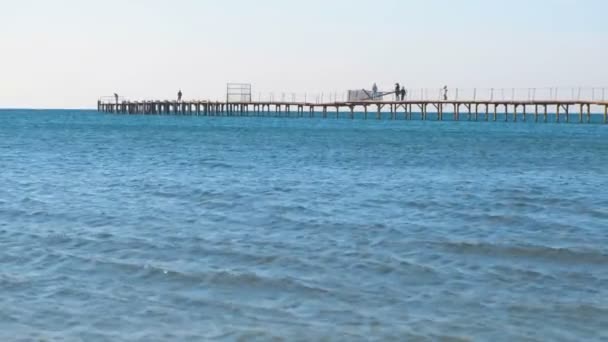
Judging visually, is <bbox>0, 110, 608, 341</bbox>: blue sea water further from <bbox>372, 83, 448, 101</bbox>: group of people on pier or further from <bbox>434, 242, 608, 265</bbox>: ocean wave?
<bbox>372, 83, 448, 101</bbox>: group of people on pier

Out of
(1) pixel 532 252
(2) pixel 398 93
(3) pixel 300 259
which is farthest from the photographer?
(2) pixel 398 93

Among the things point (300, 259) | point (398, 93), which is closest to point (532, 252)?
point (300, 259)

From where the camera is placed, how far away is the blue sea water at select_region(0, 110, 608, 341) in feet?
28.7

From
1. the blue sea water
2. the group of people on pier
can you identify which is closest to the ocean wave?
the blue sea water

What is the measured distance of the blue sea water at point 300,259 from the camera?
873cm

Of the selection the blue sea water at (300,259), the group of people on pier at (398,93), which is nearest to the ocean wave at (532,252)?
the blue sea water at (300,259)

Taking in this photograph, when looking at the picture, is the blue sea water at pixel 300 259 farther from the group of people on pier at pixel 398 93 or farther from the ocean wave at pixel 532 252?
the group of people on pier at pixel 398 93

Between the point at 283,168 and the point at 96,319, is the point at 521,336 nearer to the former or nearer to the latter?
the point at 96,319

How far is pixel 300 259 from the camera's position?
11758mm

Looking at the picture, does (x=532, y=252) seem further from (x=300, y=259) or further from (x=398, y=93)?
(x=398, y=93)

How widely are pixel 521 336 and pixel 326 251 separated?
4384mm

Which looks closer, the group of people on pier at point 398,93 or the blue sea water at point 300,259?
the blue sea water at point 300,259

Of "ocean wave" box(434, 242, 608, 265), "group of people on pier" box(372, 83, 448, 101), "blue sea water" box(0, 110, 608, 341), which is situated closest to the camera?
"blue sea water" box(0, 110, 608, 341)

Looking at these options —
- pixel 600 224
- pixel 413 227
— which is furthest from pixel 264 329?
pixel 600 224
